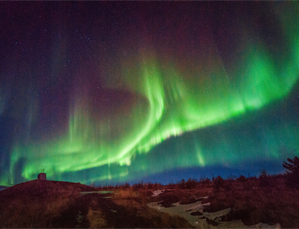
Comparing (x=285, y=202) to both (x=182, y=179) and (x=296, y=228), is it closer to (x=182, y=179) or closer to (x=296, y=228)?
(x=296, y=228)

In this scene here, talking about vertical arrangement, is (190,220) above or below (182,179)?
below

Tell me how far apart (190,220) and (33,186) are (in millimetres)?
42368

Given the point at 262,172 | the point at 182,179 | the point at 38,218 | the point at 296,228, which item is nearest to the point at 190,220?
the point at 296,228

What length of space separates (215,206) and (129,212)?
7.50 meters

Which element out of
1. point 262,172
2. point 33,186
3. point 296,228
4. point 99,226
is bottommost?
point 296,228

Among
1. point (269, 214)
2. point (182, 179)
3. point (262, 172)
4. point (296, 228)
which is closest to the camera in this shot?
point (296, 228)

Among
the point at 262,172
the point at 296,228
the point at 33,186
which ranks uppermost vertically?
the point at 33,186

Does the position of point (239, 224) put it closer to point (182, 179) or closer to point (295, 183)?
point (295, 183)

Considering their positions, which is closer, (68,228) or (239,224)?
(239,224)

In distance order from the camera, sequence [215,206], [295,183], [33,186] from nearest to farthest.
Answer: [215,206]
[295,183]
[33,186]

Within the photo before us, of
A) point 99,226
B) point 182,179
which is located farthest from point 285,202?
point 182,179

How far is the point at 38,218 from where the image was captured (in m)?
16.8

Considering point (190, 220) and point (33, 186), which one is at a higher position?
point (33, 186)

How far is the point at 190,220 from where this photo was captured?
14.4m
